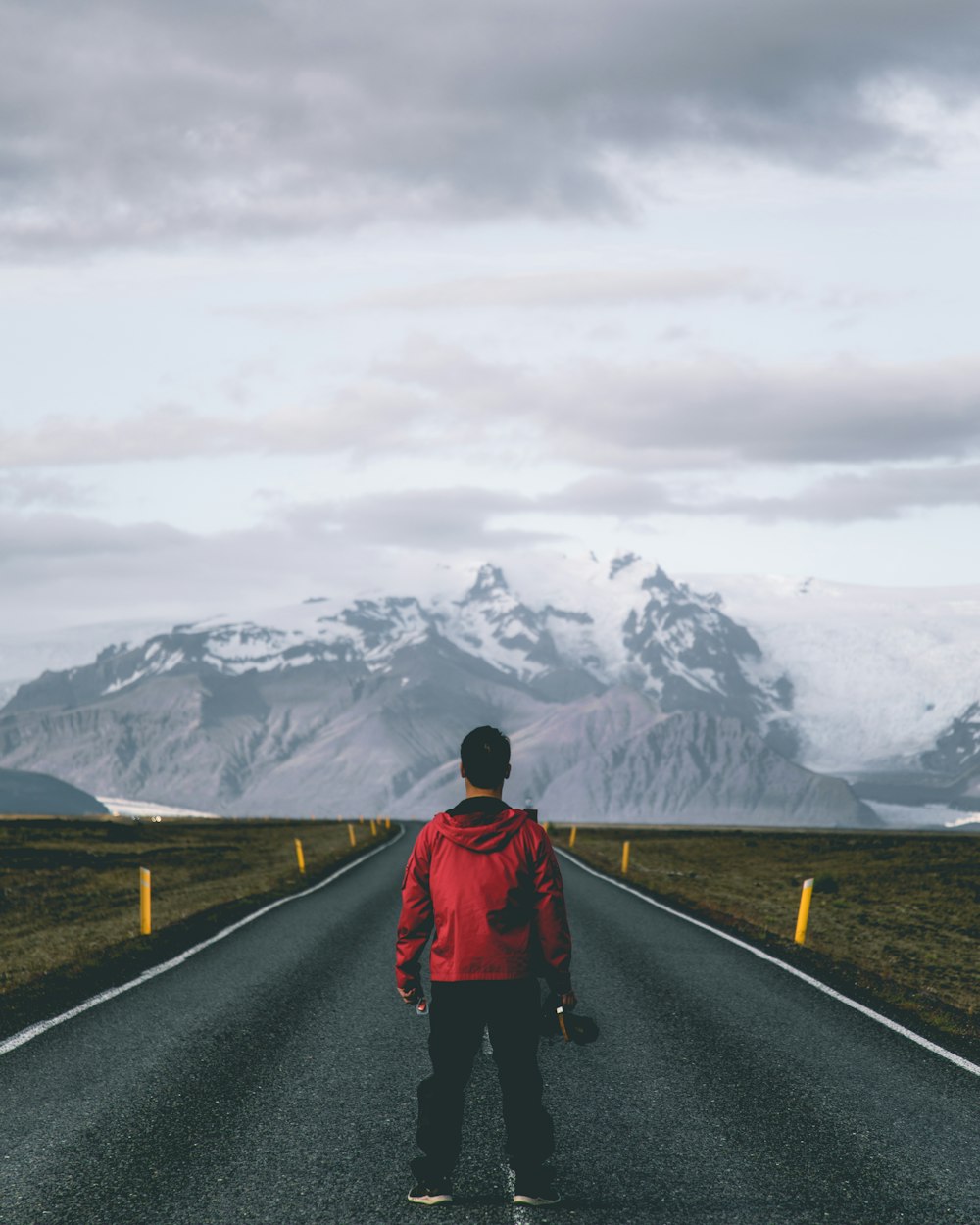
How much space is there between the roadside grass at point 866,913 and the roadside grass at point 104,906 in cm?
934

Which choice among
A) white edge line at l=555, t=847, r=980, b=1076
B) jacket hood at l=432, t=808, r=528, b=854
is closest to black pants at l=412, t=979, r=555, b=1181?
jacket hood at l=432, t=808, r=528, b=854

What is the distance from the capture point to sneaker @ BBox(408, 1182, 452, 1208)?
6543mm

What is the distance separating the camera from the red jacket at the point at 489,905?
639 centimetres

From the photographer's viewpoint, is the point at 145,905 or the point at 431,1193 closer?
the point at 431,1193

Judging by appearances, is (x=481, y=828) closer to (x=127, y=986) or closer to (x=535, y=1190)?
(x=535, y=1190)

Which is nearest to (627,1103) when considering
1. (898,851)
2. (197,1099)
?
(197,1099)

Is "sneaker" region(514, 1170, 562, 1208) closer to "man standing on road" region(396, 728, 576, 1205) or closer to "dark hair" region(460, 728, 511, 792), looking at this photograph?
"man standing on road" region(396, 728, 576, 1205)

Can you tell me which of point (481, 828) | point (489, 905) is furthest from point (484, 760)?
point (489, 905)

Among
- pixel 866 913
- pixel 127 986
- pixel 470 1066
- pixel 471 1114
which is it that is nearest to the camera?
pixel 470 1066

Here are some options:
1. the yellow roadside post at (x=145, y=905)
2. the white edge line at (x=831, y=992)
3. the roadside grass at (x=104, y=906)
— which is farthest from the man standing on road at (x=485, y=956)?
the yellow roadside post at (x=145, y=905)

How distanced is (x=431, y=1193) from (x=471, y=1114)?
2.18 metres

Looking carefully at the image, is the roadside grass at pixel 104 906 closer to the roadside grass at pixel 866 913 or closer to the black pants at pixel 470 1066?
the black pants at pixel 470 1066

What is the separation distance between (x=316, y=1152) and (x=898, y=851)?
57.2 m

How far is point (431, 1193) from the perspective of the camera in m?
6.55
